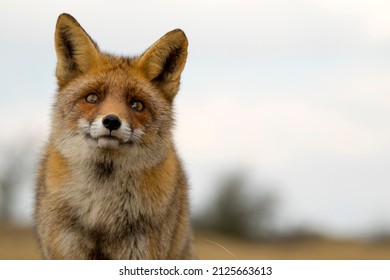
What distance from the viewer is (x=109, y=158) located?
589 centimetres

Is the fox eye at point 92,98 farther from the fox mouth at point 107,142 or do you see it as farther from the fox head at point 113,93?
the fox mouth at point 107,142

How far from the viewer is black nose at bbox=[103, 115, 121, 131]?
5.44 meters

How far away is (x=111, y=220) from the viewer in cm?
595

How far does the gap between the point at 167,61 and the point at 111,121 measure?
111cm

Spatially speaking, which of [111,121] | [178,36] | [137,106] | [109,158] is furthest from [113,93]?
[178,36]

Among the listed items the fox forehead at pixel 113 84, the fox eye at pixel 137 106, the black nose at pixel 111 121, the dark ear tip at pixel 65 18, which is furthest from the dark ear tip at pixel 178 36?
the black nose at pixel 111 121

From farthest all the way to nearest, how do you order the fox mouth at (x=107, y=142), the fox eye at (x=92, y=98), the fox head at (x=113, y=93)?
the fox eye at (x=92, y=98)
the fox head at (x=113, y=93)
the fox mouth at (x=107, y=142)

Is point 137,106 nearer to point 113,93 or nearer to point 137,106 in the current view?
point 137,106

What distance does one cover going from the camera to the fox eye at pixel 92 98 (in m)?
5.82

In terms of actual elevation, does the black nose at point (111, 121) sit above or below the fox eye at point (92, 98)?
below

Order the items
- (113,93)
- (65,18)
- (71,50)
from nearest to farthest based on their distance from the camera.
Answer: (113,93), (65,18), (71,50)
